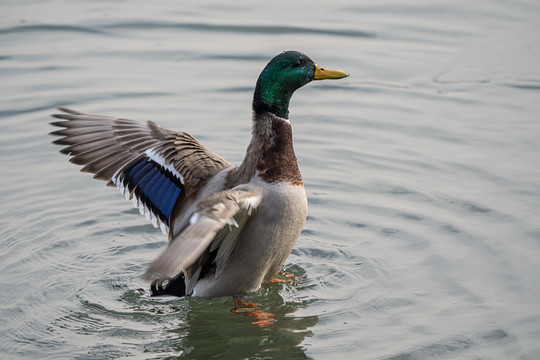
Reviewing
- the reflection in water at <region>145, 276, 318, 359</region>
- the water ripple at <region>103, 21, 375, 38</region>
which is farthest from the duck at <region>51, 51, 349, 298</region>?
the water ripple at <region>103, 21, 375, 38</region>

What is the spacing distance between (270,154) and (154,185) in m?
0.96

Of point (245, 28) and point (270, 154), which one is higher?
point (245, 28)

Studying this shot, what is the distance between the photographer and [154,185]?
6.39 meters

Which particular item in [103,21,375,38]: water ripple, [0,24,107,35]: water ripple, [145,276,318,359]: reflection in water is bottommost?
[145,276,318,359]: reflection in water

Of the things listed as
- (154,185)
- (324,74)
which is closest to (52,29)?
(154,185)

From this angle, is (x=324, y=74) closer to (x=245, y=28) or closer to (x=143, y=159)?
(x=143, y=159)

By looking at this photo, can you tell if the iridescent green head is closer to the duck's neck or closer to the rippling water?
the duck's neck

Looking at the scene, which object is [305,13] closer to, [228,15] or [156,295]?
[228,15]

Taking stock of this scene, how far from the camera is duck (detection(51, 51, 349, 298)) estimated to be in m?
5.84

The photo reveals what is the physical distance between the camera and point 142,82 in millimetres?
10172

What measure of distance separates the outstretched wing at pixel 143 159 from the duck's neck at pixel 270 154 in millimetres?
393

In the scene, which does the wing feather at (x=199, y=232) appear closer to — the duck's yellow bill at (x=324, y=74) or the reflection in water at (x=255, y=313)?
the reflection in water at (x=255, y=313)

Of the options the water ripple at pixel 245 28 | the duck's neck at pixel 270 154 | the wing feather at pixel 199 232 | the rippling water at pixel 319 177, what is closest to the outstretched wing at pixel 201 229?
the wing feather at pixel 199 232

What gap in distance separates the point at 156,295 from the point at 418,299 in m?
1.89
